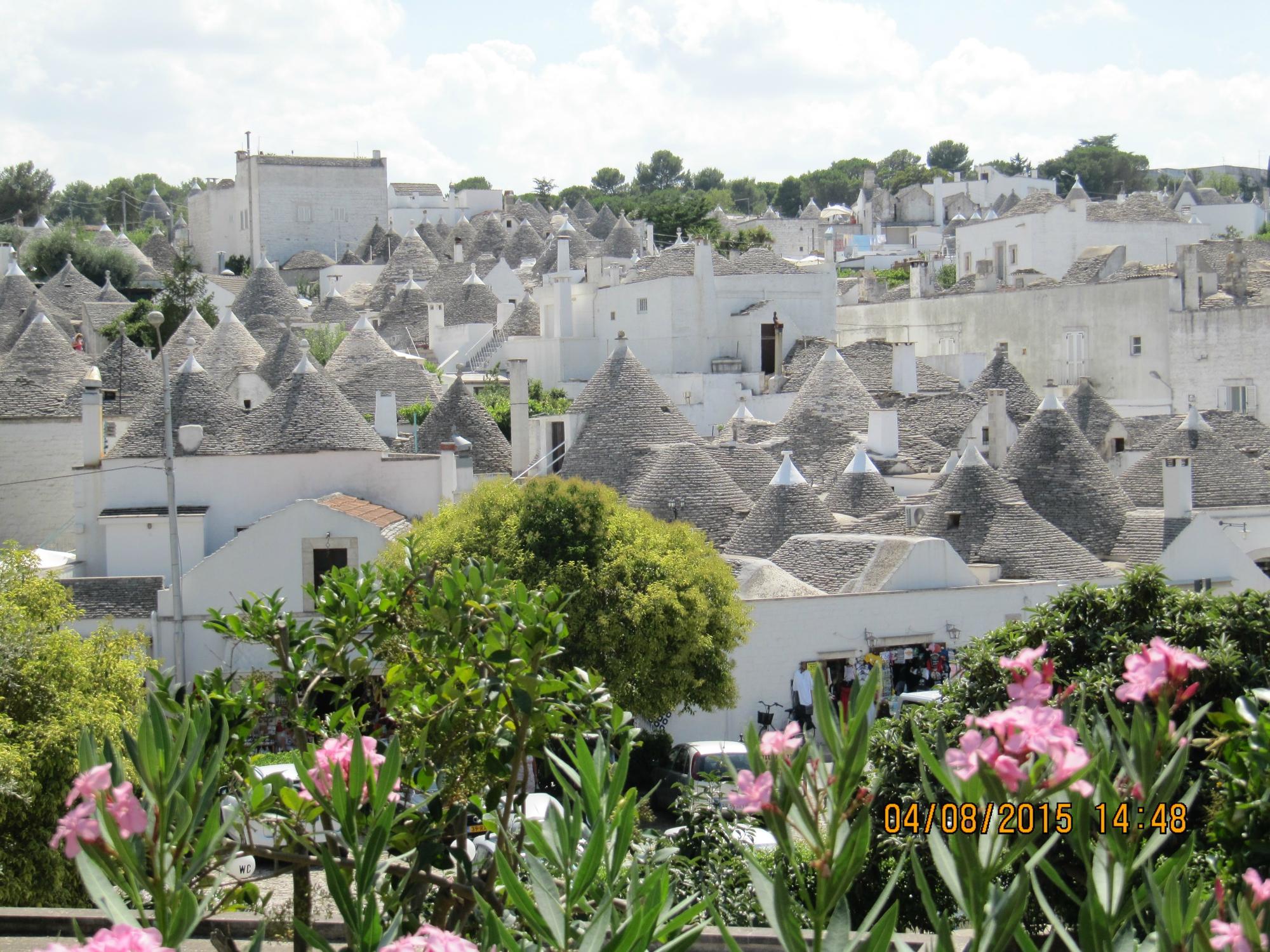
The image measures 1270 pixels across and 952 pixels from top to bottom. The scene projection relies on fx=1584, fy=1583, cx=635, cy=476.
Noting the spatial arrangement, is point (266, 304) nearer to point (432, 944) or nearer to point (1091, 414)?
point (1091, 414)

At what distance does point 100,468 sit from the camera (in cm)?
2888

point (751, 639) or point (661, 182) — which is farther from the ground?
point (661, 182)

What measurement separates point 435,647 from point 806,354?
39839mm

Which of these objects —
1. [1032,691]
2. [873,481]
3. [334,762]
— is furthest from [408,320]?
[1032,691]

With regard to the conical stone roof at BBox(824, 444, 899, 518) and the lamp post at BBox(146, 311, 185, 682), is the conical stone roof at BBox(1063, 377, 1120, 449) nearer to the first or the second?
the conical stone roof at BBox(824, 444, 899, 518)

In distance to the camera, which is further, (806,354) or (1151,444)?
(806,354)

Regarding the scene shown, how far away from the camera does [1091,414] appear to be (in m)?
37.4

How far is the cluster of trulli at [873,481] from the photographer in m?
27.0

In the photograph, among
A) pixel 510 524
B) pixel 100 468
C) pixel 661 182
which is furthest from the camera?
pixel 661 182

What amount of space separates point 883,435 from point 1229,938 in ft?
105

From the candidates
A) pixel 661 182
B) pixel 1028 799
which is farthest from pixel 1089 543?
pixel 661 182

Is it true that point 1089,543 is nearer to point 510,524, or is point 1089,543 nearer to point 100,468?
point 510,524

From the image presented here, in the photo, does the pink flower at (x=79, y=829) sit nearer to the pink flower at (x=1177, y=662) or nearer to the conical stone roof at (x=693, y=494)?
the pink flower at (x=1177, y=662)

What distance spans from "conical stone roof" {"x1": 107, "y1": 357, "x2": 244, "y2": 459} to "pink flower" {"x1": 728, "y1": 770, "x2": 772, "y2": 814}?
2463cm
